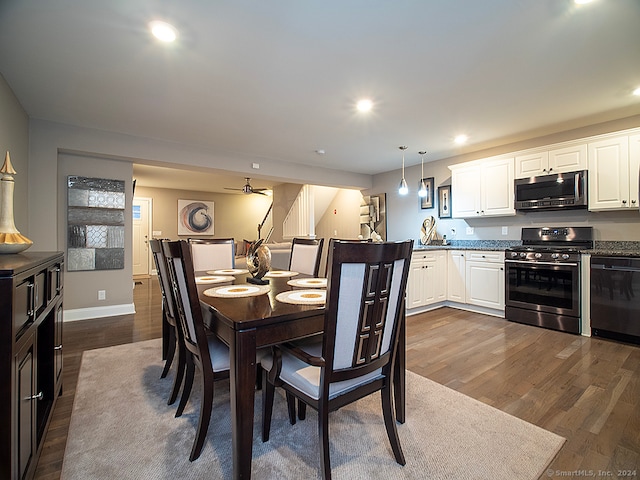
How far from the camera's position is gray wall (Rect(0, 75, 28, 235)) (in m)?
2.58

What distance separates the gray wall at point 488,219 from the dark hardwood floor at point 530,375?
1.33 metres

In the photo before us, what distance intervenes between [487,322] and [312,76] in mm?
3376

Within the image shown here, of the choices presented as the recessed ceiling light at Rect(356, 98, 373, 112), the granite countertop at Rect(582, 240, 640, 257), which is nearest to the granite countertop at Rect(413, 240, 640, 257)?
the granite countertop at Rect(582, 240, 640, 257)

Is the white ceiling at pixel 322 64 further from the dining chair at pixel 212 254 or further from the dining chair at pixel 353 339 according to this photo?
the dining chair at pixel 353 339

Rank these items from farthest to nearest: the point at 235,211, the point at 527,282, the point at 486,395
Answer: the point at 235,211 → the point at 527,282 → the point at 486,395

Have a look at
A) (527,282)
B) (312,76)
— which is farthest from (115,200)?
(527,282)

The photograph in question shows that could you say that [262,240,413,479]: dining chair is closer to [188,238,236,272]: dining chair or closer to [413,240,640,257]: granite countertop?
[188,238,236,272]: dining chair

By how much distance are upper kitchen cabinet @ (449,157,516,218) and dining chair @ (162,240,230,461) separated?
4.02m

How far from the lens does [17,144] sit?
296 cm

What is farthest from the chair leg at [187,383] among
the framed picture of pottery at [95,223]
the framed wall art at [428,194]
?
the framed wall art at [428,194]

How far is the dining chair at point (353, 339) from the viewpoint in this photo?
1145 mm

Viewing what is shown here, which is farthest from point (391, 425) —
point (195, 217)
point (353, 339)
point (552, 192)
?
point (195, 217)

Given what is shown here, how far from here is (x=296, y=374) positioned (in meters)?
1.32

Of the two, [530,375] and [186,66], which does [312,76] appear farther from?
[530,375]
